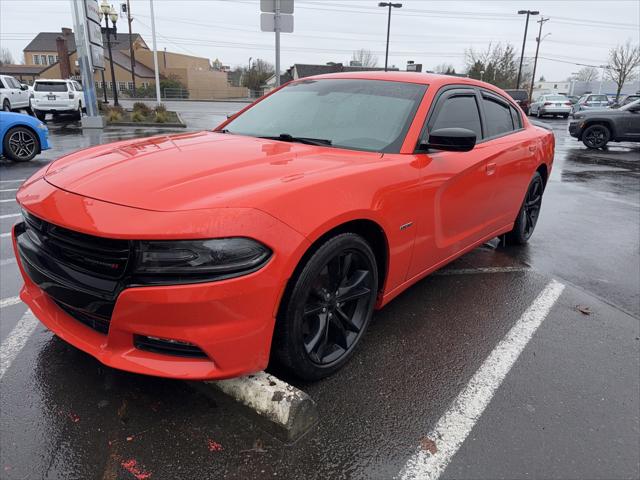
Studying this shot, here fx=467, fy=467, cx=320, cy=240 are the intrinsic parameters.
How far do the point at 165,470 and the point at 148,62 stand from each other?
85.3 m

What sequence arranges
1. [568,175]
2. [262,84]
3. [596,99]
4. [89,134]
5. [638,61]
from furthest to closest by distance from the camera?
[262,84]
[638,61]
[596,99]
[89,134]
[568,175]

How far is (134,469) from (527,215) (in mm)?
4423

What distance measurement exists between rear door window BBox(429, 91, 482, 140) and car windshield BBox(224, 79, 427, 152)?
0.20 meters

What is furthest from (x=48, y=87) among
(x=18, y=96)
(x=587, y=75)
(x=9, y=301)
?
(x=587, y=75)

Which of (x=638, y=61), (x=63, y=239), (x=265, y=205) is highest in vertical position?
(x=638, y=61)

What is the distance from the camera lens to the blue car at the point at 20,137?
898 centimetres

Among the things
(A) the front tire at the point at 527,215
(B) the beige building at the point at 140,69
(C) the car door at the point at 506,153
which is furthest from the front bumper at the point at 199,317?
(B) the beige building at the point at 140,69

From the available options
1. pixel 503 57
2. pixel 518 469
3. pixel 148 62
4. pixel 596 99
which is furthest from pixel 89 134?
pixel 148 62

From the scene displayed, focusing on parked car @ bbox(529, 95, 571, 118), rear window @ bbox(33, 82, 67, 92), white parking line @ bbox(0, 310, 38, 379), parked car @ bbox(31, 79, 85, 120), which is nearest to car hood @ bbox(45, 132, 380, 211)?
Result: white parking line @ bbox(0, 310, 38, 379)

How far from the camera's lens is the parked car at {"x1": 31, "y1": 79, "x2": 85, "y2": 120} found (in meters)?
19.6

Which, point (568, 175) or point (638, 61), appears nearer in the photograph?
point (568, 175)

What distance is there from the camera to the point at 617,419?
2.35 metres

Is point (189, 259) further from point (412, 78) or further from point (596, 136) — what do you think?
point (596, 136)

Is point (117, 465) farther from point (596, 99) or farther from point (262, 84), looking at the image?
point (262, 84)
